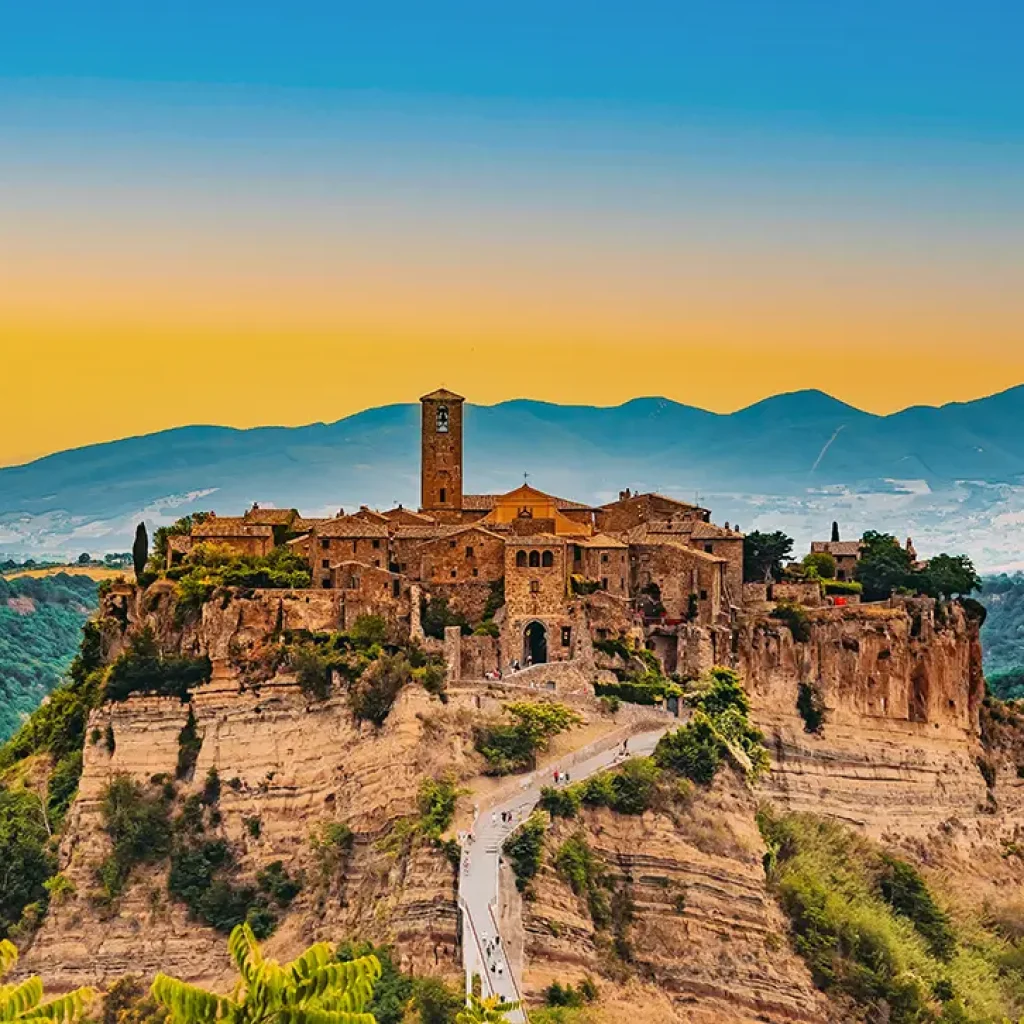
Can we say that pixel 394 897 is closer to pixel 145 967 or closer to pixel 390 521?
pixel 145 967

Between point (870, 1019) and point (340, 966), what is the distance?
120 feet

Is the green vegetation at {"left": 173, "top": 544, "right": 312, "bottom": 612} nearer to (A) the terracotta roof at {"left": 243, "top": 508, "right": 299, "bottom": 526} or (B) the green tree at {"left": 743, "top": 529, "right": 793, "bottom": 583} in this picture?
(A) the terracotta roof at {"left": 243, "top": 508, "right": 299, "bottom": 526}

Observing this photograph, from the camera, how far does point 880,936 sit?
64188 millimetres

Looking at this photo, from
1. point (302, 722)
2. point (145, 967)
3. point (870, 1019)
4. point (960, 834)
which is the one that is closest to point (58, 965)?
point (145, 967)

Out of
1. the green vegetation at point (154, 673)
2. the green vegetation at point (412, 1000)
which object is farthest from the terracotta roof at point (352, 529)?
the green vegetation at point (412, 1000)

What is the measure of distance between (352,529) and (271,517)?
632 cm

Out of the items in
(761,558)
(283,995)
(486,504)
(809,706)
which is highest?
(486,504)

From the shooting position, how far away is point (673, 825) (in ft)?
208

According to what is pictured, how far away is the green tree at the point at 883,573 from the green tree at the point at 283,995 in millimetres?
54272

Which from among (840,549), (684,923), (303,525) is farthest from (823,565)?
(684,923)

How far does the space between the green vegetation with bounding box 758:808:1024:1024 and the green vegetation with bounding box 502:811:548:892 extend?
28.6 ft

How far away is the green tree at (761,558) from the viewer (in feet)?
262

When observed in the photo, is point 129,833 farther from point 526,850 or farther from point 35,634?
point 35,634

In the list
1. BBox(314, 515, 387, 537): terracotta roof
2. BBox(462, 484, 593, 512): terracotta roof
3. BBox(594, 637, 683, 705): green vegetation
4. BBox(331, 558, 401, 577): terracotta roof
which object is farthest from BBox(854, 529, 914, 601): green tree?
BBox(331, 558, 401, 577): terracotta roof
